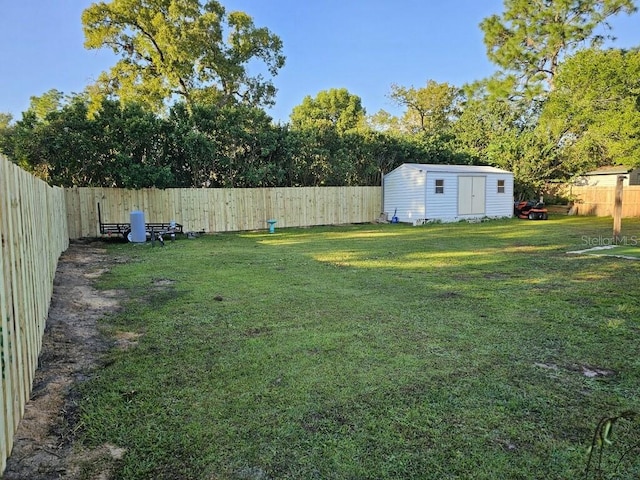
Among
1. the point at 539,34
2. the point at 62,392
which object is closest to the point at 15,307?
the point at 62,392

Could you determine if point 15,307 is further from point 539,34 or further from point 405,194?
point 539,34

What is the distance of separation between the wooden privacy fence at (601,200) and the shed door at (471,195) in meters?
5.64

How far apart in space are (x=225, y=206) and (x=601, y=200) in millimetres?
16751

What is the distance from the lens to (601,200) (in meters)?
18.5

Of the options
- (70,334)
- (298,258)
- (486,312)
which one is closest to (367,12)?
(298,258)

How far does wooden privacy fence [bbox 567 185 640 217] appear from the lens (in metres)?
17.7

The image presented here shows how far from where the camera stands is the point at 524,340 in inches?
138

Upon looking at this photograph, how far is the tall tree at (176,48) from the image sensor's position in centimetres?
1831

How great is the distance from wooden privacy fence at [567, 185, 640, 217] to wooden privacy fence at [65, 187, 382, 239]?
32.2 ft

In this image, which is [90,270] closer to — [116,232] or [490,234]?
[116,232]

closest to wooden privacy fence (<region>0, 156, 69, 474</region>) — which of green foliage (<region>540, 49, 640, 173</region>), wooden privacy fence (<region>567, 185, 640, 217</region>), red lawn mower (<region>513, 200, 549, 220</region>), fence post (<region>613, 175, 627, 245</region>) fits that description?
fence post (<region>613, 175, 627, 245</region>)

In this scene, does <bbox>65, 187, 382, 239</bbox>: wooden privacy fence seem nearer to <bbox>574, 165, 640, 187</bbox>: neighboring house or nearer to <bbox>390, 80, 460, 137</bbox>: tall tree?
<bbox>574, 165, 640, 187</bbox>: neighboring house

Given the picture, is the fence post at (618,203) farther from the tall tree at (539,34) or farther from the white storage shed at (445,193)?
the tall tree at (539,34)

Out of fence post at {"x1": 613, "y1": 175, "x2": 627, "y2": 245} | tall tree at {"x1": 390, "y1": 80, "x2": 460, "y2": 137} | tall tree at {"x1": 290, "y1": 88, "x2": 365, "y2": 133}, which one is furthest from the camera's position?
tall tree at {"x1": 390, "y1": 80, "x2": 460, "y2": 137}
